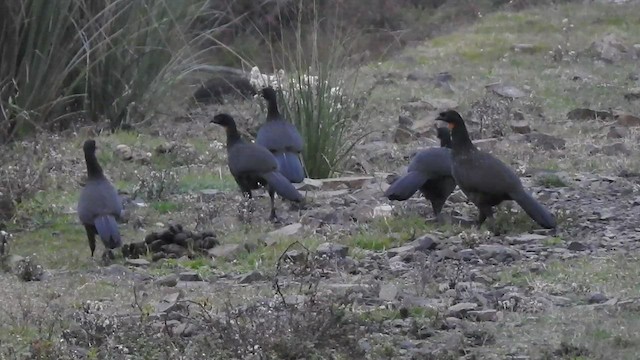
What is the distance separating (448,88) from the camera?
16266 millimetres

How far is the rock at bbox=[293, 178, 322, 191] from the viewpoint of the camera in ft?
33.3

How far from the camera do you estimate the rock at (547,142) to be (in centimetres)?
1215

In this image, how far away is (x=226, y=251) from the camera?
8289 millimetres

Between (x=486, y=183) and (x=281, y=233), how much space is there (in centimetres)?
130

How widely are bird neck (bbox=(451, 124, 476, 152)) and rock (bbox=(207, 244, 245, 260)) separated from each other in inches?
58.0

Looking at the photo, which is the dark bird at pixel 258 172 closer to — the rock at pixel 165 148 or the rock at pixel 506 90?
the rock at pixel 165 148

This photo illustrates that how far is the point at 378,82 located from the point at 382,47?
21.6 feet

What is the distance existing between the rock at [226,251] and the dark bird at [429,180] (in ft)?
3.67

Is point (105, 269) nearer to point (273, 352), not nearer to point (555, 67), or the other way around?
point (273, 352)

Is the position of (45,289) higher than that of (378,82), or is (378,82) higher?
(45,289)

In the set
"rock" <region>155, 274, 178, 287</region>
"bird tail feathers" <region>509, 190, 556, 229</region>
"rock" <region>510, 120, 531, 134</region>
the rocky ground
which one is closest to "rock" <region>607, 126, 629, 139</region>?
the rocky ground

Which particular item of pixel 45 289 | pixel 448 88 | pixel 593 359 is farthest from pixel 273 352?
pixel 448 88

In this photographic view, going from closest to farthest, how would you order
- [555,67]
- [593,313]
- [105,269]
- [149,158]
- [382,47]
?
1. [593,313]
2. [105,269]
3. [149,158]
4. [555,67]
5. [382,47]

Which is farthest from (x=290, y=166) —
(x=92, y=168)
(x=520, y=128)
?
(x=520, y=128)
